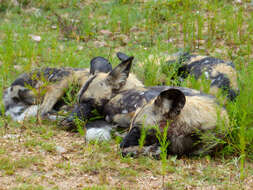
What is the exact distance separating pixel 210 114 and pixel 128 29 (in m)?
4.68

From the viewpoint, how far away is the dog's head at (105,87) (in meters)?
4.09

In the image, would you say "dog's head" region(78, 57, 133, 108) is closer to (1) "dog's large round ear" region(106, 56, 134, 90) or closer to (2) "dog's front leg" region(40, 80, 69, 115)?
(1) "dog's large round ear" region(106, 56, 134, 90)

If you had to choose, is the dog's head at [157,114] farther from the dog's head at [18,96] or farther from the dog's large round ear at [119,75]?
the dog's head at [18,96]

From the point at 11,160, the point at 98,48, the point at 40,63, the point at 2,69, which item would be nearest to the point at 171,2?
the point at 98,48

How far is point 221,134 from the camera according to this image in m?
3.27

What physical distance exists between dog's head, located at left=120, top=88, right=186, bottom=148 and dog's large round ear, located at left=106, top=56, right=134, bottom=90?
2.83 ft

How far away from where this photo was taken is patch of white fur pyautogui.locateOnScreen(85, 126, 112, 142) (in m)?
3.64

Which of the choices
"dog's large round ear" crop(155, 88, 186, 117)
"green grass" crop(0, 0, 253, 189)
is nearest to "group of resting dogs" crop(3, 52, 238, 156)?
"dog's large round ear" crop(155, 88, 186, 117)

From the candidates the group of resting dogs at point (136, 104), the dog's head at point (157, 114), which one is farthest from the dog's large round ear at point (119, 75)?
the dog's head at point (157, 114)

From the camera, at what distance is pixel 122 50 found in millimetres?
6891

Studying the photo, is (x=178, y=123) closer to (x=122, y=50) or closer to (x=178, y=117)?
(x=178, y=117)

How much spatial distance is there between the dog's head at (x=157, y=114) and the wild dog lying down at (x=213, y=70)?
1.22 m

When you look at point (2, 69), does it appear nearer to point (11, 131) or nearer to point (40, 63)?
point (40, 63)

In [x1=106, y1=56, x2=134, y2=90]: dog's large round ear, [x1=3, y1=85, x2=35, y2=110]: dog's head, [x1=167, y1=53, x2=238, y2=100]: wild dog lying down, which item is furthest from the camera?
[x1=3, y1=85, x2=35, y2=110]: dog's head
